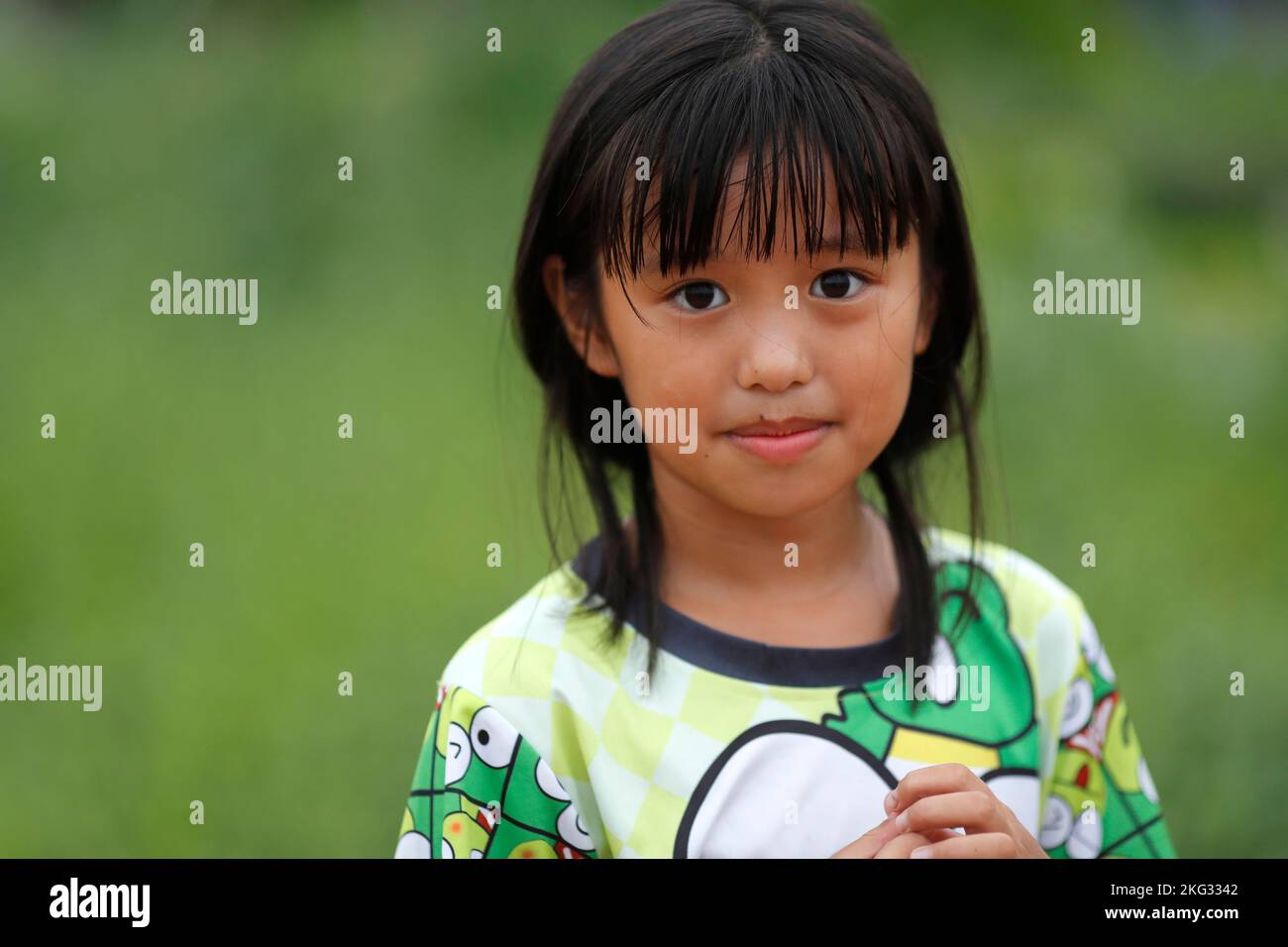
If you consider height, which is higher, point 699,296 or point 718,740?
point 699,296

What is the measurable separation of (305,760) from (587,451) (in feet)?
4.47

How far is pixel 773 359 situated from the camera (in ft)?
4.03

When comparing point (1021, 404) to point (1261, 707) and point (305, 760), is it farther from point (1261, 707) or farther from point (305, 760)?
point (305, 760)

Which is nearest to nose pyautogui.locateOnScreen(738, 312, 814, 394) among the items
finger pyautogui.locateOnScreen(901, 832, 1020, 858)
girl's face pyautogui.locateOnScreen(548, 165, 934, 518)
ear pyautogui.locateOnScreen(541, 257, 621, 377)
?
girl's face pyautogui.locateOnScreen(548, 165, 934, 518)

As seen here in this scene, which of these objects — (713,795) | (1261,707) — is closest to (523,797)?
(713,795)

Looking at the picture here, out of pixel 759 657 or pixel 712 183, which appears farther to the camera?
pixel 759 657

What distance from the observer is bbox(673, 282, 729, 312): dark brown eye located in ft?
4.13

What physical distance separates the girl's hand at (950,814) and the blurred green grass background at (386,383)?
0.53 m

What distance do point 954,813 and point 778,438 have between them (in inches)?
13.7

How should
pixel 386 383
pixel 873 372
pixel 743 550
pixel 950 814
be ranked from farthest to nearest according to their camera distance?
pixel 386 383 → pixel 743 550 → pixel 873 372 → pixel 950 814

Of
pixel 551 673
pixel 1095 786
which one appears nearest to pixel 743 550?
pixel 551 673

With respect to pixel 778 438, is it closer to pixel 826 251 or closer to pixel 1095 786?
pixel 826 251

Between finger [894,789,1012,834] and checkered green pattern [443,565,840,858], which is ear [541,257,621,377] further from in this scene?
finger [894,789,1012,834]

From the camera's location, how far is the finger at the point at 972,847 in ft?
3.88
